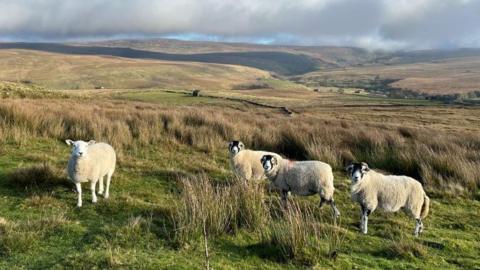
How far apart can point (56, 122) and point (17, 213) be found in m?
8.92

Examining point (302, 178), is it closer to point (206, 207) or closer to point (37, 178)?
point (206, 207)

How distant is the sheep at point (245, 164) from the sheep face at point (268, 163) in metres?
1.20

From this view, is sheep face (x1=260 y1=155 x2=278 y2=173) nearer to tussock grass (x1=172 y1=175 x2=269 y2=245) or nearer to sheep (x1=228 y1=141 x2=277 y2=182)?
sheep (x1=228 y1=141 x2=277 y2=182)

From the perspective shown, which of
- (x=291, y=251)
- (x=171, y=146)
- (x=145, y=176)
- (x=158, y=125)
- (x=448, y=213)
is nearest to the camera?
(x=291, y=251)

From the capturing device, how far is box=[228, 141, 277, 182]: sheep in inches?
420

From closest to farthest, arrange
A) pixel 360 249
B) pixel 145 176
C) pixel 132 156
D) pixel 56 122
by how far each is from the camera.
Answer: pixel 360 249, pixel 145 176, pixel 132 156, pixel 56 122

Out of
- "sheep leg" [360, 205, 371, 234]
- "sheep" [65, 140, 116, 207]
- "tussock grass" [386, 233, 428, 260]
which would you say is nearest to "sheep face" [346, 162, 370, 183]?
"sheep leg" [360, 205, 371, 234]

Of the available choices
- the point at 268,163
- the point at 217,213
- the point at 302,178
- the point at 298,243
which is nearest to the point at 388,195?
the point at 302,178

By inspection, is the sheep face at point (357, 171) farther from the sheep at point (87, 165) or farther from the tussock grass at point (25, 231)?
the tussock grass at point (25, 231)

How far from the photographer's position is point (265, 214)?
24.9 ft

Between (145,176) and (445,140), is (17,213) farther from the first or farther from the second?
(445,140)

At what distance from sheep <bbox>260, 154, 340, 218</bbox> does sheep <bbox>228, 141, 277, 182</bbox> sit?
3.65 ft

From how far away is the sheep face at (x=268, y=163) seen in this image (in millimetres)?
9234

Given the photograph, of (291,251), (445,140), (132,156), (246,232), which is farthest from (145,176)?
(445,140)
